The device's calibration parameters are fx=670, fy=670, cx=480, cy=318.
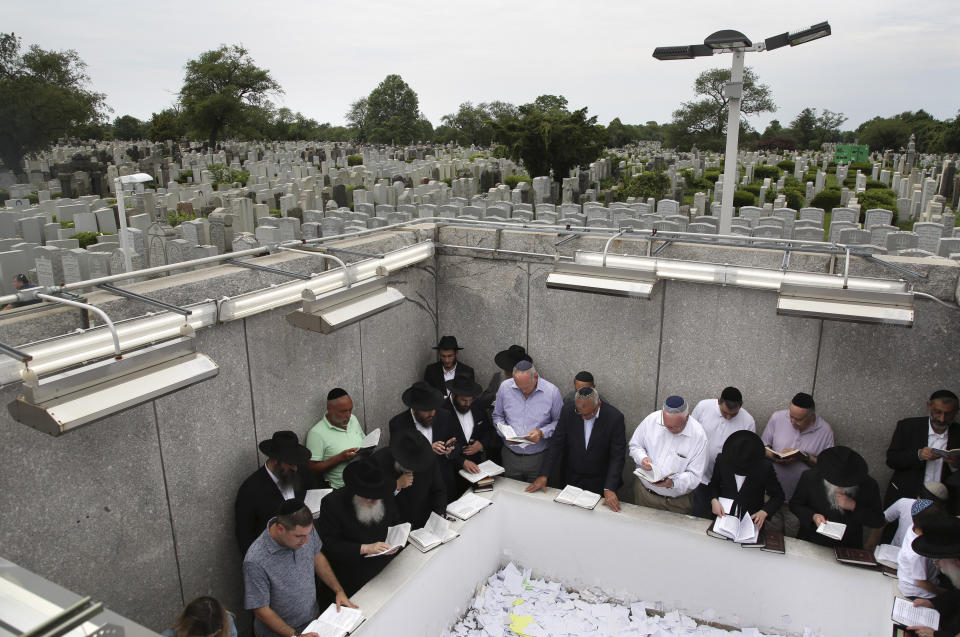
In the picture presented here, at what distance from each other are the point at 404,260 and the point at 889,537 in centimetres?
471

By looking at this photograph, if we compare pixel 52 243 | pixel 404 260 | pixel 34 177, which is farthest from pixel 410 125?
pixel 404 260

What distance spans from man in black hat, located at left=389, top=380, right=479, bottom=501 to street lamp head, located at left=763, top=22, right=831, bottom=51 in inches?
170

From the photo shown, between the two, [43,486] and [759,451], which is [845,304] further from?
[43,486]

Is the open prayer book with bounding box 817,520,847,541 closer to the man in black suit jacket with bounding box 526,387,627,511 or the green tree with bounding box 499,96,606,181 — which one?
the man in black suit jacket with bounding box 526,387,627,511

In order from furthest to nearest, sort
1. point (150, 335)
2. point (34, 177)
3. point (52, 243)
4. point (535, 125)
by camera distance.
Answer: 1. point (34, 177)
2. point (535, 125)
3. point (52, 243)
4. point (150, 335)

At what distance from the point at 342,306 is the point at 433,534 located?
78.0 inches

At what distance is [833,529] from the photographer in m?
4.98

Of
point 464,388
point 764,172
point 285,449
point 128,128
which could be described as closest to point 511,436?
point 464,388

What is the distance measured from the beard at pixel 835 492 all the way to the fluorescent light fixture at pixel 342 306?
3648 mm

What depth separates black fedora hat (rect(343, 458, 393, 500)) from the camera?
15.5 feet

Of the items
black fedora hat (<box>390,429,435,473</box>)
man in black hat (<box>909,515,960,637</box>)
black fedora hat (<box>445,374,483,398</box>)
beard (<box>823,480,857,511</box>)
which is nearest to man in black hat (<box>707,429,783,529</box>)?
beard (<box>823,480,857,511</box>)

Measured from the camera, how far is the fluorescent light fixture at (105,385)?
10.3 feet

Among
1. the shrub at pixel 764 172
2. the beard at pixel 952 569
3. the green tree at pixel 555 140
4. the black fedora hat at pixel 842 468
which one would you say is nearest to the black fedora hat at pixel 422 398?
the black fedora hat at pixel 842 468

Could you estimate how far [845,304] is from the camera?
480 cm
